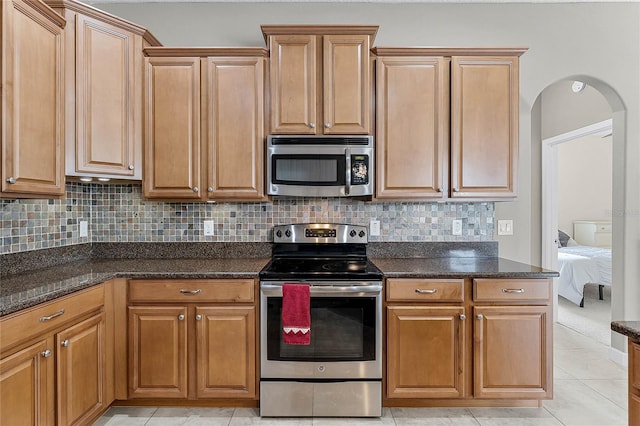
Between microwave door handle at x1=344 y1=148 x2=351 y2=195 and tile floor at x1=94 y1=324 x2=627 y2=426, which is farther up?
microwave door handle at x1=344 y1=148 x2=351 y2=195

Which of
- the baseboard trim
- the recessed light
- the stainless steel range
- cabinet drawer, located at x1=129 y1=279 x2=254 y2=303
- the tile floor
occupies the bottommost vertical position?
the tile floor

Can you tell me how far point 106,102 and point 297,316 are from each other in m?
1.78

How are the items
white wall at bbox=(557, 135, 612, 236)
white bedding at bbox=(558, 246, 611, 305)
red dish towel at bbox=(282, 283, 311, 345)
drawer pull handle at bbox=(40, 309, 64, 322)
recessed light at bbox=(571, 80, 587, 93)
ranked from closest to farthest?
drawer pull handle at bbox=(40, 309, 64, 322) < red dish towel at bbox=(282, 283, 311, 345) < recessed light at bbox=(571, 80, 587, 93) < white bedding at bbox=(558, 246, 611, 305) < white wall at bbox=(557, 135, 612, 236)

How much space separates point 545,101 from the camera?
424cm

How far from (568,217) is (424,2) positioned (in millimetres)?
6541

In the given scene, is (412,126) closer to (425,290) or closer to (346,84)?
(346,84)

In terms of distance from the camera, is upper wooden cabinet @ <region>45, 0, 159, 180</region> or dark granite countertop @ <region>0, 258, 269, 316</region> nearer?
dark granite countertop @ <region>0, 258, 269, 316</region>

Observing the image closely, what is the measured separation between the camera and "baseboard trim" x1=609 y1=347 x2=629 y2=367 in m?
2.97

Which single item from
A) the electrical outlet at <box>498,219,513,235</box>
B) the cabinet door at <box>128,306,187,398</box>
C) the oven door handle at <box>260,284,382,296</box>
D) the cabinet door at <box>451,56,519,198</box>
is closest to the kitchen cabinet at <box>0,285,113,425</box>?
the cabinet door at <box>128,306,187,398</box>

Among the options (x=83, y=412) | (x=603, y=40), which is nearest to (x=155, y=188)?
(x=83, y=412)

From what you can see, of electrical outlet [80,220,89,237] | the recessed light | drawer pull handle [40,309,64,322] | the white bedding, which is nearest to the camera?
drawer pull handle [40,309,64,322]

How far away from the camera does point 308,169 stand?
258 cm

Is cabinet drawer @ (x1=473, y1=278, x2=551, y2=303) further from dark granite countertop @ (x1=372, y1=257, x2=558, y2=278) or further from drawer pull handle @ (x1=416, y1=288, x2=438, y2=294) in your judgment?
drawer pull handle @ (x1=416, y1=288, x2=438, y2=294)

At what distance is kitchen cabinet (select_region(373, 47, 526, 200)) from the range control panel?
16.7 inches
